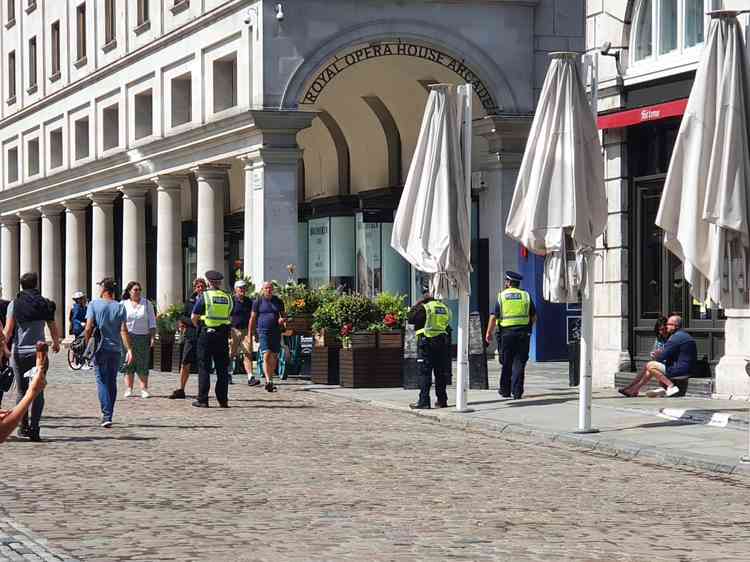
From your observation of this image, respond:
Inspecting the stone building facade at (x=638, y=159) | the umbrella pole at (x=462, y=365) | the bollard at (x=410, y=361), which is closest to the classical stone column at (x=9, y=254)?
the bollard at (x=410, y=361)

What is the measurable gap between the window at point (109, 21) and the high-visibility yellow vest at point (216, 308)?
82.9ft

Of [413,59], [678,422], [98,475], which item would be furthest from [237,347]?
[98,475]

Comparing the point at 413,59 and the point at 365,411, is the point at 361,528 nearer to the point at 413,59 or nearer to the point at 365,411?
the point at 365,411

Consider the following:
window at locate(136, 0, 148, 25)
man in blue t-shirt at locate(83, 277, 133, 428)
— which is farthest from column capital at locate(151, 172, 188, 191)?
man in blue t-shirt at locate(83, 277, 133, 428)

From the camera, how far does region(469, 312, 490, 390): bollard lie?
23.1m

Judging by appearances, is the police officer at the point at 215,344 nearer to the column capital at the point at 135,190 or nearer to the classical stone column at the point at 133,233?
the column capital at the point at 135,190

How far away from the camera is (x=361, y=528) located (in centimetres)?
1009

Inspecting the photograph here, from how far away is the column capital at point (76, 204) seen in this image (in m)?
49.2

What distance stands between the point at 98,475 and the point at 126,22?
104ft

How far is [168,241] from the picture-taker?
133ft

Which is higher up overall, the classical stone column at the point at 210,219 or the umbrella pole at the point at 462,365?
the classical stone column at the point at 210,219

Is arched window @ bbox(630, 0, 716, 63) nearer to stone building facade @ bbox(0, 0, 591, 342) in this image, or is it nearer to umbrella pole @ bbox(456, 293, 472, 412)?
umbrella pole @ bbox(456, 293, 472, 412)

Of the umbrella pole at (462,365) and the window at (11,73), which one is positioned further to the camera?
the window at (11,73)

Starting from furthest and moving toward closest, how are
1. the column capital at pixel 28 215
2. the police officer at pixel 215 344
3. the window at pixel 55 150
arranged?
the column capital at pixel 28 215 → the window at pixel 55 150 → the police officer at pixel 215 344
